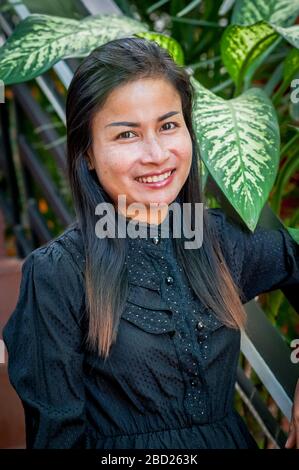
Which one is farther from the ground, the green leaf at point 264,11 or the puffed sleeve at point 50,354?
the green leaf at point 264,11

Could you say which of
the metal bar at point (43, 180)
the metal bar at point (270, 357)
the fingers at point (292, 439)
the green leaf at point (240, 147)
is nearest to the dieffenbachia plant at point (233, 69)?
the green leaf at point (240, 147)

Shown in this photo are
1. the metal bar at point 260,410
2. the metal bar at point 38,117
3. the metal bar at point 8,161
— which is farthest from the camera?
the metal bar at point 8,161

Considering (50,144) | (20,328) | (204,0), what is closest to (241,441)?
(20,328)

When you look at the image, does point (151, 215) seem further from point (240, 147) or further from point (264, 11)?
point (264, 11)

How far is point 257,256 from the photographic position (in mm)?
1358

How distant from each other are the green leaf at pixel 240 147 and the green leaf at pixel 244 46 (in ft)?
0.50

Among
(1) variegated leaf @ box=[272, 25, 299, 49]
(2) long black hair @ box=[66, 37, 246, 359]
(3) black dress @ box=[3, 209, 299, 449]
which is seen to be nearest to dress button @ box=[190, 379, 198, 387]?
(3) black dress @ box=[3, 209, 299, 449]

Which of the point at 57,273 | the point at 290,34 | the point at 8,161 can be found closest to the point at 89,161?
the point at 57,273

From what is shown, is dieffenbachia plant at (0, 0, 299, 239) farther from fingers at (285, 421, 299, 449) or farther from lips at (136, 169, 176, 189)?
fingers at (285, 421, 299, 449)

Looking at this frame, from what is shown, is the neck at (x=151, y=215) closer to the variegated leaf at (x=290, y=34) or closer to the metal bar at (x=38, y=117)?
the variegated leaf at (x=290, y=34)

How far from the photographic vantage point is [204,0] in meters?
1.95

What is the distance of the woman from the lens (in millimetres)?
1178

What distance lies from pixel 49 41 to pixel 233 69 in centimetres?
36

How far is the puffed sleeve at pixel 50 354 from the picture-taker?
3.83 ft
